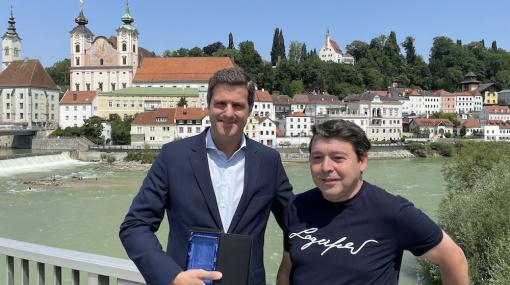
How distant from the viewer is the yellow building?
58522mm

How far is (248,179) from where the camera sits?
6.70 feet

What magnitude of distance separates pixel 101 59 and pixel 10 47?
15.7m

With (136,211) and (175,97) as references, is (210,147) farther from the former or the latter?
(175,97)

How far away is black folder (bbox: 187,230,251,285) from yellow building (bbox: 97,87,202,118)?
193 feet

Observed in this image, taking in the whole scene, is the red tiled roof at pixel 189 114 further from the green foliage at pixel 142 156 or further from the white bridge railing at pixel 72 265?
the white bridge railing at pixel 72 265

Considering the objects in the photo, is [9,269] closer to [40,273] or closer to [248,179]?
[40,273]

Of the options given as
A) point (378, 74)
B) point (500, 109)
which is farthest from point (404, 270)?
point (378, 74)

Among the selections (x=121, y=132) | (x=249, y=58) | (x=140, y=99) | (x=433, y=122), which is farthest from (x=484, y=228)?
(x=249, y=58)

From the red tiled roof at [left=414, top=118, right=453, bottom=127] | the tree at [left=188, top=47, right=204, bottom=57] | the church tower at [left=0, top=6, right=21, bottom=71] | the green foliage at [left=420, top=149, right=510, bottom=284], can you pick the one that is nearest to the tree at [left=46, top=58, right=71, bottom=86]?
the church tower at [left=0, top=6, right=21, bottom=71]

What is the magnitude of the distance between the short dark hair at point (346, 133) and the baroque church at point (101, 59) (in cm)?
6721

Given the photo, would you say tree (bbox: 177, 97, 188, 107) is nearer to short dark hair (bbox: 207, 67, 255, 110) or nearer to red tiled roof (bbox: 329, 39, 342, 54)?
red tiled roof (bbox: 329, 39, 342, 54)

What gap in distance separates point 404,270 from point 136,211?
33.8ft

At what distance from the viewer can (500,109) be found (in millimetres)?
72062

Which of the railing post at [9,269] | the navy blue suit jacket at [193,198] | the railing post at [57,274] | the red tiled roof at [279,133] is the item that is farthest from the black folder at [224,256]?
the red tiled roof at [279,133]
